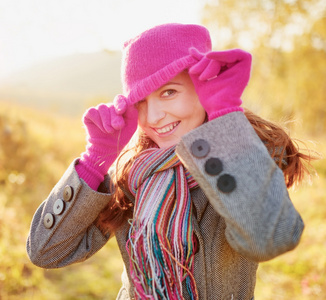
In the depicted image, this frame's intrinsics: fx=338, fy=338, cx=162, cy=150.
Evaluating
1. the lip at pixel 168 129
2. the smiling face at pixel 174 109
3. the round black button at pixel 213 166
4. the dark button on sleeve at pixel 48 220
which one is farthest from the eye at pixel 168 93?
the dark button on sleeve at pixel 48 220

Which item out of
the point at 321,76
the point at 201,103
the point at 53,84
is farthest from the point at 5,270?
the point at 53,84

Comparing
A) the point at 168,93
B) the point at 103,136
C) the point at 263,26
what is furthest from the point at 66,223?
the point at 263,26

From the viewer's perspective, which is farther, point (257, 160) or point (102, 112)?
point (102, 112)

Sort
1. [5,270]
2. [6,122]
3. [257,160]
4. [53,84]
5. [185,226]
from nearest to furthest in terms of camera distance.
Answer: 1. [257,160]
2. [185,226]
3. [5,270]
4. [6,122]
5. [53,84]

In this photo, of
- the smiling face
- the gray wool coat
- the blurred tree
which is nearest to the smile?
the smiling face

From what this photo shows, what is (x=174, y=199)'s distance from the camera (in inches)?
55.6

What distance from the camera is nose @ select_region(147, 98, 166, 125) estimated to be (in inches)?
58.7

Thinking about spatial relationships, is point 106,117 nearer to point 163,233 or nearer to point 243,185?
point 163,233

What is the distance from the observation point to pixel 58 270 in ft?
12.0

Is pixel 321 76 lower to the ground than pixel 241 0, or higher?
lower

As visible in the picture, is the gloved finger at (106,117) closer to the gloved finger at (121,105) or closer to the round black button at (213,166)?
the gloved finger at (121,105)

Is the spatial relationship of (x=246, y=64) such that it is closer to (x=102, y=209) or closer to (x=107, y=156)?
(x=107, y=156)

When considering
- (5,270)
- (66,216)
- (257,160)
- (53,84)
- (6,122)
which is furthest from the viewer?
(53,84)

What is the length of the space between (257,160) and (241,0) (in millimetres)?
9623
